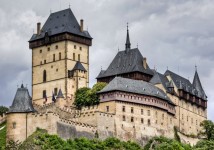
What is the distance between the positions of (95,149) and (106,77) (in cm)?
2589

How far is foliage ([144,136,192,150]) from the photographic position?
335ft

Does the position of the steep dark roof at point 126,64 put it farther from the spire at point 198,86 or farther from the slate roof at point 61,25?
the spire at point 198,86

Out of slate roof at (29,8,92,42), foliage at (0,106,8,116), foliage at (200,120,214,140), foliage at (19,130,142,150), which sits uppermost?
Result: slate roof at (29,8,92,42)

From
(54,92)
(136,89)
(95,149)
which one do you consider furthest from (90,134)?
(54,92)

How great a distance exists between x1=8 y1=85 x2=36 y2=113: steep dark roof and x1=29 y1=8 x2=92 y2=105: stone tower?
18.5m

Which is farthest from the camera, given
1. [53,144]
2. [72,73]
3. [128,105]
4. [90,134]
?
[72,73]

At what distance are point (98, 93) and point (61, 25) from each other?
57.2 feet

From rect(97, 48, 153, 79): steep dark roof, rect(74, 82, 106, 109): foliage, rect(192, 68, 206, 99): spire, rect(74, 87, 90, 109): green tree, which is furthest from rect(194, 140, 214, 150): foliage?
rect(192, 68, 206, 99): spire

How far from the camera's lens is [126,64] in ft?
403

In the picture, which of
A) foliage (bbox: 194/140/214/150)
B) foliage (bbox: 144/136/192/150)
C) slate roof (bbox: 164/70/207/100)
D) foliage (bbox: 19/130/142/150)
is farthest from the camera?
slate roof (bbox: 164/70/207/100)

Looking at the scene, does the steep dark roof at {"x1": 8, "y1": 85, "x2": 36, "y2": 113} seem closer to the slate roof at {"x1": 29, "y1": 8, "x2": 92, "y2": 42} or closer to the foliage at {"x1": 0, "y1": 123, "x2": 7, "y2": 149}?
the foliage at {"x1": 0, "y1": 123, "x2": 7, "y2": 149}

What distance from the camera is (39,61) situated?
127 m

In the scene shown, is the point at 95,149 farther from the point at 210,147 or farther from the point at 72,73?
the point at 72,73

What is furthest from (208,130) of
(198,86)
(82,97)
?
(82,97)
